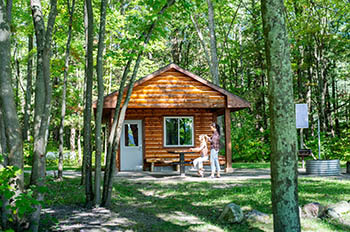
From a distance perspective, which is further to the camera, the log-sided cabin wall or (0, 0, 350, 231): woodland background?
the log-sided cabin wall

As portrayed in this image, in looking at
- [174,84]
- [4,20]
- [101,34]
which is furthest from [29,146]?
[4,20]

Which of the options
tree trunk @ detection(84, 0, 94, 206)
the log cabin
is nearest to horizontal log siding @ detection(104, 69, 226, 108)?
Answer: the log cabin

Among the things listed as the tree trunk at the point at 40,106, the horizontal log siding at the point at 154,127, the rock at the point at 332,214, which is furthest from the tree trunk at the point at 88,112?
the horizontal log siding at the point at 154,127

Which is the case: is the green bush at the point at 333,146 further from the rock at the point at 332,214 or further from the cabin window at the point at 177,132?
the rock at the point at 332,214

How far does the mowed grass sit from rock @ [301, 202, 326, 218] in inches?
10.5

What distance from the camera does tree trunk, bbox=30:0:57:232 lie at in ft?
19.0

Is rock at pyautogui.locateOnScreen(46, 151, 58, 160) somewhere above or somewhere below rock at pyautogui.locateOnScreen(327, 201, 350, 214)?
above

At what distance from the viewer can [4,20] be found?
18.1 ft

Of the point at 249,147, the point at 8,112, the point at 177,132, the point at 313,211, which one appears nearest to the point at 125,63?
the point at 177,132

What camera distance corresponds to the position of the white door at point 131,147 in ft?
59.9

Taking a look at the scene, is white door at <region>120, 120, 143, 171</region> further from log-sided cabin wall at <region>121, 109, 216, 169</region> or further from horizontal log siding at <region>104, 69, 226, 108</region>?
horizontal log siding at <region>104, 69, 226, 108</region>

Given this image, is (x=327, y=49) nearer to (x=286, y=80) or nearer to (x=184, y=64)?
(x=184, y=64)

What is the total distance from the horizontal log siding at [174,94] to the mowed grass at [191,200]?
4.43 metres

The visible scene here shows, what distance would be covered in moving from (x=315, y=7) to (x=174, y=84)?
12953 millimetres
